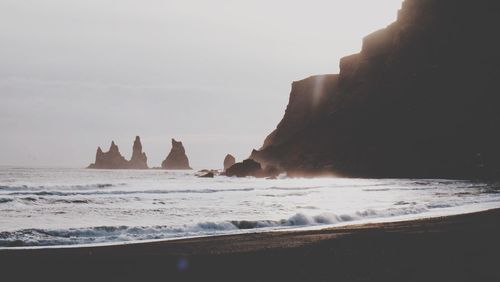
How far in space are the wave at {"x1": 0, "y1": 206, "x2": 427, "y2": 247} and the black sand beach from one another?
1.81 meters

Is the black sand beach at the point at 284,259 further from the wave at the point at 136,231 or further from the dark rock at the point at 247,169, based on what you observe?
the dark rock at the point at 247,169

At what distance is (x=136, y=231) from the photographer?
50.4 ft

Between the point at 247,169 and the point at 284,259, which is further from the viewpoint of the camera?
the point at 247,169

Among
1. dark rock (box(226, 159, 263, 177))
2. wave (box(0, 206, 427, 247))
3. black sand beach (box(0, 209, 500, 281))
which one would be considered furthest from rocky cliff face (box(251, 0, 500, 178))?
black sand beach (box(0, 209, 500, 281))

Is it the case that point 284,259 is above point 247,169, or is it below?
below

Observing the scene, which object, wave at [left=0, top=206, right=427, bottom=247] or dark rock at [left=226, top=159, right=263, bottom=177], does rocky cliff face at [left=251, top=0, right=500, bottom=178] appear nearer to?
dark rock at [left=226, top=159, right=263, bottom=177]

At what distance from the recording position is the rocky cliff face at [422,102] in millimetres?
93312

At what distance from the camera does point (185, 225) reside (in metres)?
16.3

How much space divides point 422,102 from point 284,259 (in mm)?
102168

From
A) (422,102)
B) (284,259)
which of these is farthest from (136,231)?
(422,102)

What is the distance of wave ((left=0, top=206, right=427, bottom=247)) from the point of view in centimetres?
1334

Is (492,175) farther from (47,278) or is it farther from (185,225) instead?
(47,278)

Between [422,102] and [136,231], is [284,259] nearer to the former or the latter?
[136,231]

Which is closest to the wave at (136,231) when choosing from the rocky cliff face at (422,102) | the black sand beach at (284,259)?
the black sand beach at (284,259)
